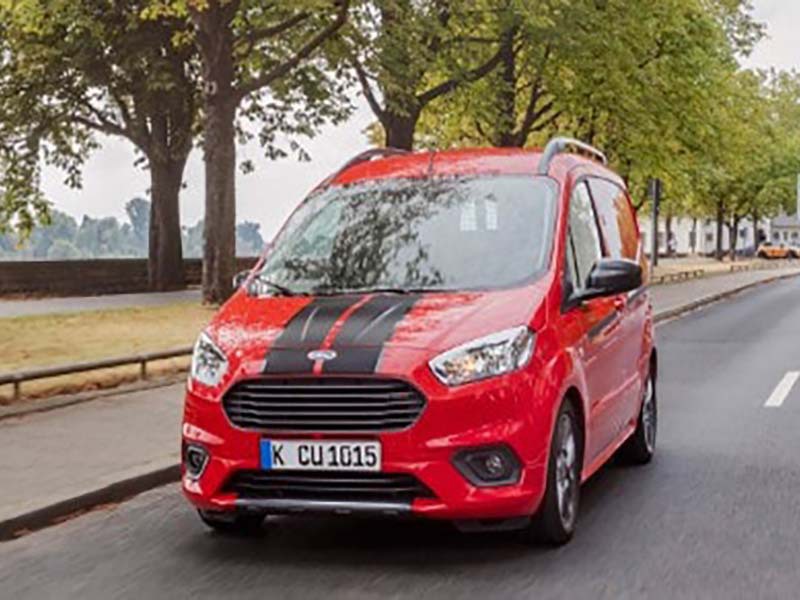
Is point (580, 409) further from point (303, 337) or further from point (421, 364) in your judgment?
point (303, 337)

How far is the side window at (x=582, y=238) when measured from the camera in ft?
21.9

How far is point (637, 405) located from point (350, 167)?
92.4 inches

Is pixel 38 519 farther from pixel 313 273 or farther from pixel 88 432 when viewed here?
pixel 88 432

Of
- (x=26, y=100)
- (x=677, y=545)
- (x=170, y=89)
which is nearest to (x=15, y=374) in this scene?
(x=677, y=545)

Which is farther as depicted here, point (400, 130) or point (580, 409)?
point (400, 130)

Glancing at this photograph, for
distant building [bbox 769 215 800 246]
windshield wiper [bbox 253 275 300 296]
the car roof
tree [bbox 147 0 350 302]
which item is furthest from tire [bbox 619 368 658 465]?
distant building [bbox 769 215 800 246]

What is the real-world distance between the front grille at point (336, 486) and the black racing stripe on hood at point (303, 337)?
18.5 inches

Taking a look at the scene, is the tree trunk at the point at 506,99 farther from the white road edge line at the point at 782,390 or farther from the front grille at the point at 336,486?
the front grille at the point at 336,486

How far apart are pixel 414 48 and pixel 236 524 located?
21087 millimetres

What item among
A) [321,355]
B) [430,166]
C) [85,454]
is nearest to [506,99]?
[85,454]

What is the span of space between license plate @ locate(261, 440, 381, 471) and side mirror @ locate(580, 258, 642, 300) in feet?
5.17

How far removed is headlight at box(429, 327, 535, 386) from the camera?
553cm

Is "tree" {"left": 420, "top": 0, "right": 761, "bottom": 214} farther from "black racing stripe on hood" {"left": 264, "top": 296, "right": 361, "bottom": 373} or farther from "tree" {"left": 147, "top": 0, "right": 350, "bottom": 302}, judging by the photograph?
"black racing stripe on hood" {"left": 264, "top": 296, "right": 361, "bottom": 373}

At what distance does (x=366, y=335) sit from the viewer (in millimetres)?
5648
